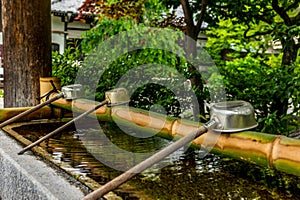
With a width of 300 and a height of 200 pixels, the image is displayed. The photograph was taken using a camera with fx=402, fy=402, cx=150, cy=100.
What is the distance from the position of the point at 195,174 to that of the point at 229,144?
379 mm

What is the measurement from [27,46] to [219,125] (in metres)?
2.64

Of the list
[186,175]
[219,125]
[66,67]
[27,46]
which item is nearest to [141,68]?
[66,67]

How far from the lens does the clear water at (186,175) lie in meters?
1.42

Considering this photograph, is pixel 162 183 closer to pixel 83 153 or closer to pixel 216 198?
Answer: pixel 216 198

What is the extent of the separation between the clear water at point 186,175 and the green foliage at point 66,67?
182 centimetres

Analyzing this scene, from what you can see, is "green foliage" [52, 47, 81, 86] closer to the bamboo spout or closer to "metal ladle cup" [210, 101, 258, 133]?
the bamboo spout

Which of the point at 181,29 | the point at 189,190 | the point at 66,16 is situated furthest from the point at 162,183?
the point at 66,16

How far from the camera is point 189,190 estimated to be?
1.44 metres

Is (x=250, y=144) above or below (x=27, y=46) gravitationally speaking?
below

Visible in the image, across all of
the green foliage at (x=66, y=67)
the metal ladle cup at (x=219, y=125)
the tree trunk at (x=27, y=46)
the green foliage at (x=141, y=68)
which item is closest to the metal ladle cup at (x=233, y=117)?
the metal ladle cup at (x=219, y=125)

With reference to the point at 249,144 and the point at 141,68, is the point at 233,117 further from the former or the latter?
the point at 141,68

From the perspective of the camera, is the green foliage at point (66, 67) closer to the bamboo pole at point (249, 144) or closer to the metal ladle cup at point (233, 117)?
the bamboo pole at point (249, 144)

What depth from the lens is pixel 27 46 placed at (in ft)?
11.5

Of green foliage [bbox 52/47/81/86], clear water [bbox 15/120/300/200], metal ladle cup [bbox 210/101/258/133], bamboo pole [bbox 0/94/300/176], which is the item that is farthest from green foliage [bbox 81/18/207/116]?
metal ladle cup [bbox 210/101/258/133]
